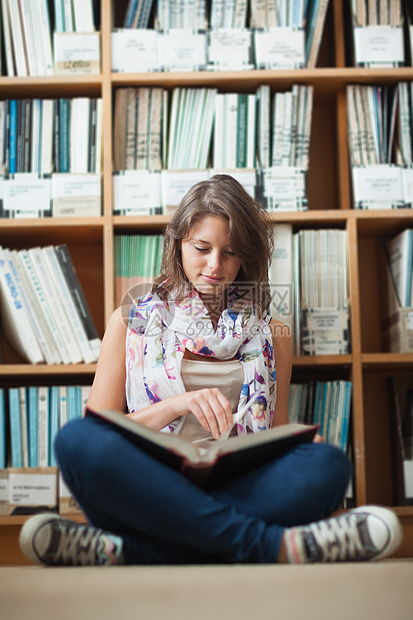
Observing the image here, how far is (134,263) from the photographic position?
173cm

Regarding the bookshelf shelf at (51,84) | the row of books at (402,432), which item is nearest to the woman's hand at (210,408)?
the row of books at (402,432)

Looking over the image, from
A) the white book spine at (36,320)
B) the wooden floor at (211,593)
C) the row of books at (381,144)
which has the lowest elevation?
the wooden floor at (211,593)

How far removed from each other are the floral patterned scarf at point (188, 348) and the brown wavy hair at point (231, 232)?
5cm

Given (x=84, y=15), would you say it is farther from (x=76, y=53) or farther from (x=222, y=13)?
(x=222, y=13)

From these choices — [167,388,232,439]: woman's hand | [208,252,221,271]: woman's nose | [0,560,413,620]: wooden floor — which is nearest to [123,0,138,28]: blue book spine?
[208,252,221,271]: woman's nose

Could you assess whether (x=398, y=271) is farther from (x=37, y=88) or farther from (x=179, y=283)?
(x=37, y=88)

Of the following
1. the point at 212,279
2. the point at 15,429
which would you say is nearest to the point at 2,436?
the point at 15,429

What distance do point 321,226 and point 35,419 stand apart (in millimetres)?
935

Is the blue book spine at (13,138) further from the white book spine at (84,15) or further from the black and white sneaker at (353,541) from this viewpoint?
the black and white sneaker at (353,541)

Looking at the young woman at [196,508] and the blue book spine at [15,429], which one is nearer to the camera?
the young woman at [196,508]

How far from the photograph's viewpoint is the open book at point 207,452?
815mm

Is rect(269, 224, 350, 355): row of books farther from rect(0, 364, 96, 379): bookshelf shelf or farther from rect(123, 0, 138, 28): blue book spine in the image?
rect(123, 0, 138, 28): blue book spine

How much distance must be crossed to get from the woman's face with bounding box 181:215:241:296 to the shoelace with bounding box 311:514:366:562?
0.68 m

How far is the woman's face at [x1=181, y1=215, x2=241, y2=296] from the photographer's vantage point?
137 centimetres
